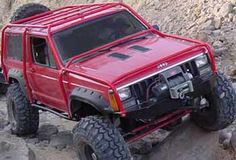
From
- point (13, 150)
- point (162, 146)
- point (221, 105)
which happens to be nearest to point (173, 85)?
point (221, 105)

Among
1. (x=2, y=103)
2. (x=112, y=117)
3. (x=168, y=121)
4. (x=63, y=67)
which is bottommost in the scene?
(x=2, y=103)

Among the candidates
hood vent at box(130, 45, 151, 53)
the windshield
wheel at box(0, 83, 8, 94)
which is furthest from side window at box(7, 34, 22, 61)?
wheel at box(0, 83, 8, 94)

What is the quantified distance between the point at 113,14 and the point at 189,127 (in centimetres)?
192

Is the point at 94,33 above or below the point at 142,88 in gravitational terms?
above

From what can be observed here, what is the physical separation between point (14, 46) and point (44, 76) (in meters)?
1.32

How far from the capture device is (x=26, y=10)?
32.2 ft

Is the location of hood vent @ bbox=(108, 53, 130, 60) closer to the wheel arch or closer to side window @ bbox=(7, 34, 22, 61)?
the wheel arch

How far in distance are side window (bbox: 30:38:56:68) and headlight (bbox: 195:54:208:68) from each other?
198 centimetres

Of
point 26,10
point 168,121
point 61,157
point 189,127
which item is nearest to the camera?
point 168,121

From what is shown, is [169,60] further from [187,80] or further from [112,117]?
[112,117]

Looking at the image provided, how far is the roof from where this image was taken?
7.54m

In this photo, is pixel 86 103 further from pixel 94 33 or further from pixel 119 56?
pixel 94 33

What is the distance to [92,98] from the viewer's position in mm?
6258

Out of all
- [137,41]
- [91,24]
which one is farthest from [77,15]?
[137,41]
